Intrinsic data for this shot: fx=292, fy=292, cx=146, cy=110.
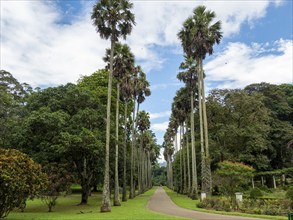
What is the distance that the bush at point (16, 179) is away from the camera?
50.8 feet

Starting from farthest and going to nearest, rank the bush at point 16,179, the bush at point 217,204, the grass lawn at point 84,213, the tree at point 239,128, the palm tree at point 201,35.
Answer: the tree at point 239,128
the palm tree at point 201,35
the bush at point 217,204
the grass lawn at point 84,213
the bush at point 16,179

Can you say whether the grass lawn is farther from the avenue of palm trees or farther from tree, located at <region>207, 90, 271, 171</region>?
tree, located at <region>207, 90, 271, 171</region>

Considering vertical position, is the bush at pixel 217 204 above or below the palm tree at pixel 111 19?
below

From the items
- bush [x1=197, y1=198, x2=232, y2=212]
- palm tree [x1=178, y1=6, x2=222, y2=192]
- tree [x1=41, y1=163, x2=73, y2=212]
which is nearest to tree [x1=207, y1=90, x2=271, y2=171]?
palm tree [x1=178, y1=6, x2=222, y2=192]

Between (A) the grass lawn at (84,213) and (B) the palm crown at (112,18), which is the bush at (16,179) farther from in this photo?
(B) the palm crown at (112,18)

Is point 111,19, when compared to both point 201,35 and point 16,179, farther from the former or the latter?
point 16,179

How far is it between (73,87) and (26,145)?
24.1ft

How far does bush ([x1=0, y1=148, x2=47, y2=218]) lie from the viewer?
15492mm

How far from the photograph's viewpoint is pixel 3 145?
25984mm

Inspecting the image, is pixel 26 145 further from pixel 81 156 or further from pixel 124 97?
pixel 124 97

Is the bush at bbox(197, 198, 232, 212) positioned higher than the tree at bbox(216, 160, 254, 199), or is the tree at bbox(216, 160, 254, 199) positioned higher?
the tree at bbox(216, 160, 254, 199)

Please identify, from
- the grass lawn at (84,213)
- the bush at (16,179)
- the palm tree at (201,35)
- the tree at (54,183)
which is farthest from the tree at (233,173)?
the bush at (16,179)

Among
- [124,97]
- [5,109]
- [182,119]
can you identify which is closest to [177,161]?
[182,119]

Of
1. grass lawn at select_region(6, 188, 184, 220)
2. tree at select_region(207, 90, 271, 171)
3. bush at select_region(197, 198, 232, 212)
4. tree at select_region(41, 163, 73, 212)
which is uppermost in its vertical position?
tree at select_region(207, 90, 271, 171)
